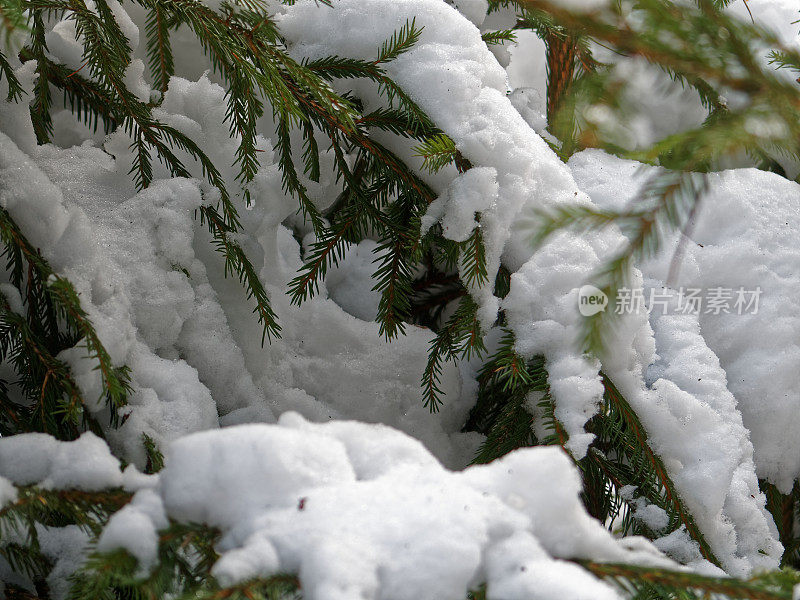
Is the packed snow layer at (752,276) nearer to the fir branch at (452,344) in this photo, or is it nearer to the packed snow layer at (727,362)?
the packed snow layer at (727,362)

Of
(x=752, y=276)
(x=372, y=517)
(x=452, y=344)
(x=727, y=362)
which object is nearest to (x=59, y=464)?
(x=372, y=517)

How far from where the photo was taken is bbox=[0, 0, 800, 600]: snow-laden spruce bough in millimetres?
641

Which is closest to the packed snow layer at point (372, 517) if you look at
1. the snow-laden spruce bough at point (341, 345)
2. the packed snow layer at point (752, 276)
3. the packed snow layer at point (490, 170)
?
the snow-laden spruce bough at point (341, 345)

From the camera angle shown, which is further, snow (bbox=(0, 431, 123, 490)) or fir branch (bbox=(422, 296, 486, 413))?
fir branch (bbox=(422, 296, 486, 413))

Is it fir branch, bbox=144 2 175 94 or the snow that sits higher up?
fir branch, bbox=144 2 175 94

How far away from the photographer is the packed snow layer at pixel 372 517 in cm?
58

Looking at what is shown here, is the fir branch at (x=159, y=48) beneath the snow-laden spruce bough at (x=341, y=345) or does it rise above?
above

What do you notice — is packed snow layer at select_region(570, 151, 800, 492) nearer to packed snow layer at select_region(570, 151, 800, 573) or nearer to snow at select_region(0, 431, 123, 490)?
packed snow layer at select_region(570, 151, 800, 573)

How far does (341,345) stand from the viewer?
152cm

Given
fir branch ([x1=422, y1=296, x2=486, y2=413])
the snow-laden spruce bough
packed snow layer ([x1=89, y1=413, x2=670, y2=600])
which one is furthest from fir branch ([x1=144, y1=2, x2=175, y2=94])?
packed snow layer ([x1=89, y1=413, x2=670, y2=600])

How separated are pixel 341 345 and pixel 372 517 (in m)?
0.92

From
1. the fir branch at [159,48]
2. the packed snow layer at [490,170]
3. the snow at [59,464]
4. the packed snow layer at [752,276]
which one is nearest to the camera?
the snow at [59,464]

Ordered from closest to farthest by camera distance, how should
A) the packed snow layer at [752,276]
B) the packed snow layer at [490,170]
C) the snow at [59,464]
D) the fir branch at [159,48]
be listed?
the snow at [59,464] < the packed snow layer at [490,170] < the fir branch at [159,48] < the packed snow layer at [752,276]

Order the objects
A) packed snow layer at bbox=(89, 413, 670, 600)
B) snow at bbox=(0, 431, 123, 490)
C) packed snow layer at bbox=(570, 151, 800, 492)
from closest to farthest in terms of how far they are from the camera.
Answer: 1. packed snow layer at bbox=(89, 413, 670, 600)
2. snow at bbox=(0, 431, 123, 490)
3. packed snow layer at bbox=(570, 151, 800, 492)
